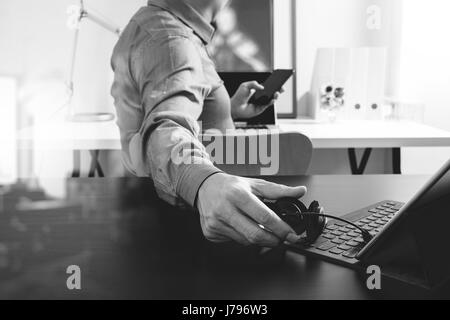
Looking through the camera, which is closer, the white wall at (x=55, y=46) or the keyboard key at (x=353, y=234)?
the keyboard key at (x=353, y=234)

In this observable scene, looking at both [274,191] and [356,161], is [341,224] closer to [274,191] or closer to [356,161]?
[274,191]

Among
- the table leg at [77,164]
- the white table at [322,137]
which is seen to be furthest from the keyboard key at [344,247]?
the table leg at [77,164]

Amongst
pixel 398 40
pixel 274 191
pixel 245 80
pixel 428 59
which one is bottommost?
pixel 274 191

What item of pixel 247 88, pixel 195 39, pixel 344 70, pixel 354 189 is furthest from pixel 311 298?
pixel 344 70

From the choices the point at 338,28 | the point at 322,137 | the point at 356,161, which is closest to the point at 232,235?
the point at 322,137

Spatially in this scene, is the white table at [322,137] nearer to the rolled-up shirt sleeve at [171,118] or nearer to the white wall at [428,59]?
the white wall at [428,59]

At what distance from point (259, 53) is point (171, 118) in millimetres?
1882

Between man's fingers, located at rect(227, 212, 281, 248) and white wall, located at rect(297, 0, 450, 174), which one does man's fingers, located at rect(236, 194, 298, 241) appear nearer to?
man's fingers, located at rect(227, 212, 281, 248)

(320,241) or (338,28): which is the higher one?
(338,28)

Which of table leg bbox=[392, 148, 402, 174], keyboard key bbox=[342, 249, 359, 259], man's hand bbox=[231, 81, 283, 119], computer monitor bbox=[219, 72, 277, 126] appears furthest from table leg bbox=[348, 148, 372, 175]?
keyboard key bbox=[342, 249, 359, 259]

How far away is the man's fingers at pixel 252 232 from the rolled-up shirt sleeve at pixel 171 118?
0.11m

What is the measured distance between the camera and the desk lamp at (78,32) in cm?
238

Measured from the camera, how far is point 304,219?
1.87 ft
